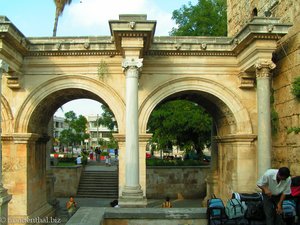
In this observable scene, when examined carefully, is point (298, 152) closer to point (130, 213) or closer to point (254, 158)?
point (254, 158)

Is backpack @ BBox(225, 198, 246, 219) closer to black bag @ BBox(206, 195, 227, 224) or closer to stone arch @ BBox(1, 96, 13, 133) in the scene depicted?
black bag @ BBox(206, 195, 227, 224)

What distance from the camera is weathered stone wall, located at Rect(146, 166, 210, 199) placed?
846 inches

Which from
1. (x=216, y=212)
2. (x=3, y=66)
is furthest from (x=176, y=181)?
(x=216, y=212)

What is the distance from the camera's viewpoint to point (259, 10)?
46.9 ft

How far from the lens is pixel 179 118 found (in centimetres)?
2722

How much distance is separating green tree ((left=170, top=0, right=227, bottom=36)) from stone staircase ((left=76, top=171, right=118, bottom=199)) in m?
11.2

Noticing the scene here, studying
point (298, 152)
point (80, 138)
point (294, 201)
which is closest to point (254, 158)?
point (298, 152)

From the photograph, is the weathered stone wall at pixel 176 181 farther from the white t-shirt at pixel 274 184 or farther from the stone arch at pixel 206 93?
the white t-shirt at pixel 274 184

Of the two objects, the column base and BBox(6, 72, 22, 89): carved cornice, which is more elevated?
BBox(6, 72, 22, 89): carved cornice

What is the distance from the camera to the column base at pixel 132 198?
10906mm

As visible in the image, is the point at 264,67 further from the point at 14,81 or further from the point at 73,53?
the point at 14,81

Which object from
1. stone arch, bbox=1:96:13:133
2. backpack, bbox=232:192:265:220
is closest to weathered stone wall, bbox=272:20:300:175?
backpack, bbox=232:192:265:220

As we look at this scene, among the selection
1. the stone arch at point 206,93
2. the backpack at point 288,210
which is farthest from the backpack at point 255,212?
the stone arch at point 206,93

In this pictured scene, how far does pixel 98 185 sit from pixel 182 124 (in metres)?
7.29
